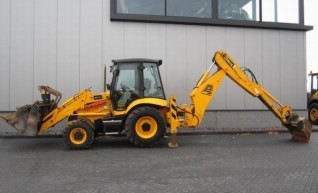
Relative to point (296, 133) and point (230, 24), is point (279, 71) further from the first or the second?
point (296, 133)

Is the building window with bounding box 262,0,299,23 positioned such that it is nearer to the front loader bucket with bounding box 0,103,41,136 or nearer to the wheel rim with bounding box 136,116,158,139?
the wheel rim with bounding box 136,116,158,139

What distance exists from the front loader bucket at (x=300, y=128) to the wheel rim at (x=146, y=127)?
14.7 feet

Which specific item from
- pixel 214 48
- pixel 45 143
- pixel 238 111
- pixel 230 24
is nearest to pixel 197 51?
pixel 214 48

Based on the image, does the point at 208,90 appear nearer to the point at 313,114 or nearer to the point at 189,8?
the point at 189,8

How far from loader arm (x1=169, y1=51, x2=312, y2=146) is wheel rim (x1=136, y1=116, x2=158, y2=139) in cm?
57

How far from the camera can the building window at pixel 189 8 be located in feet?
50.4

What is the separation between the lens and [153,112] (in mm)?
11242

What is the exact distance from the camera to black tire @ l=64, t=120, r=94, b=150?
10891mm

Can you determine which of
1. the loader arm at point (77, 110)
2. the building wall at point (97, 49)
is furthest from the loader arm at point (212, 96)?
the building wall at point (97, 49)

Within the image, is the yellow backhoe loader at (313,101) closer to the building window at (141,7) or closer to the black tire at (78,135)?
the building window at (141,7)

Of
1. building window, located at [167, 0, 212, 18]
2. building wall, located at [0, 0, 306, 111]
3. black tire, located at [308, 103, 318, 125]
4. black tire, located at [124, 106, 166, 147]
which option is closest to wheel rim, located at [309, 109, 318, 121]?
black tire, located at [308, 103, 318, 125]

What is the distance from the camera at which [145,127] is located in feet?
36.9

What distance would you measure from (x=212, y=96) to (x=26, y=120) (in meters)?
5.50

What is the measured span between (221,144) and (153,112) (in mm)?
2371
